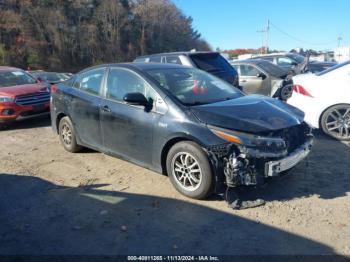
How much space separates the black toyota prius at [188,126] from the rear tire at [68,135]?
0.28 m

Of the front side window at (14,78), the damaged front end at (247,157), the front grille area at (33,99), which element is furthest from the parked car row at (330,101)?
the front side window at (14,78)

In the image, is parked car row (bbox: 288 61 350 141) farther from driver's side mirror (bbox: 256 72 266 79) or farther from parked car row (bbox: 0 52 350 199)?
driver's side mirror (bbox: 256 72 266 79)

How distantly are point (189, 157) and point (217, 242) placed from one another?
3.73 ft

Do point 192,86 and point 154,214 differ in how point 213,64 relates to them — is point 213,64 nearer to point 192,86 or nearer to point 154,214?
point 192,86

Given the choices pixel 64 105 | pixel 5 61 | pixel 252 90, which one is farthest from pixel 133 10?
pixel 64 105

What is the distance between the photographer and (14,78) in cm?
988

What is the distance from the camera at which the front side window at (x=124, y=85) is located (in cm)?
472

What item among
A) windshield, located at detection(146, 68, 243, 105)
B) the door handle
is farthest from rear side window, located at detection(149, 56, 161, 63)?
the door handle

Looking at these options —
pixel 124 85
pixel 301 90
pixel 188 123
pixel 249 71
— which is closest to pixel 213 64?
pixel 301 90

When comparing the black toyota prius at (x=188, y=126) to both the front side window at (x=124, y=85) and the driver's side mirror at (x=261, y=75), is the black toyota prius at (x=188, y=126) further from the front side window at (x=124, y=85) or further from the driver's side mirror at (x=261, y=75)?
the driver's side mirror at (x=261, y=75)

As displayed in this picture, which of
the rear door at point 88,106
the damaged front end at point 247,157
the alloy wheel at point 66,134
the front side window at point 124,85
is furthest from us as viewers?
the alloy wheel at point 66,134

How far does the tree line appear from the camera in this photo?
140 ft

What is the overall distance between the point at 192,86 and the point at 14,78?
22.9 feet

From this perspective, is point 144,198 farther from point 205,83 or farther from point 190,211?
point 205,83
